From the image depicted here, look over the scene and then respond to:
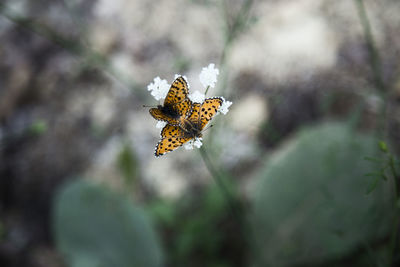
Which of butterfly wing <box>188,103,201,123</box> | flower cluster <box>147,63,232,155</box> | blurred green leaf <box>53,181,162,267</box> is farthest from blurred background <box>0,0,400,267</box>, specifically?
butterfly wing <box>188,103,201,123</box>

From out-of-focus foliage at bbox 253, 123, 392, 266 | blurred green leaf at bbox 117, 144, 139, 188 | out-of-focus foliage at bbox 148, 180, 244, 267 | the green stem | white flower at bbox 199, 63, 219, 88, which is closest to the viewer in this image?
white flower at bbox 199, 63, 219, 88

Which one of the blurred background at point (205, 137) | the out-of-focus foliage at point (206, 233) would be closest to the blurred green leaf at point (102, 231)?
the blurred background at point (205, 137)

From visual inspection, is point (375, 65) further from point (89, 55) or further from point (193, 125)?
point (89, 55)

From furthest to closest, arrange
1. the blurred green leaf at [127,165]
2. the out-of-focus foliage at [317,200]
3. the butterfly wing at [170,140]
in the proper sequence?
the blurred green leaf at [127,165]
the out-of-focus foliage at [317,200]
the butterfly wing at [170,140]

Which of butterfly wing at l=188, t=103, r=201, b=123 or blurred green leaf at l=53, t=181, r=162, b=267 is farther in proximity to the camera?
blurred green leaf at l=53, t=181, r=162, b=267

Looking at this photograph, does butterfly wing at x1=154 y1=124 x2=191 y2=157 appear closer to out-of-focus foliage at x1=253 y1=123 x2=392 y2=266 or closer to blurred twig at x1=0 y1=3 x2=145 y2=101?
out-of-focus foliage at x1=253 y1=123 x2=392 y2=266

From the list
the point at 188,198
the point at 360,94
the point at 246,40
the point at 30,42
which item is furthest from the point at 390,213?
the point at 30,42

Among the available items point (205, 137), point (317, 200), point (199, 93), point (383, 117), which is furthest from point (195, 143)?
point (317, 200)

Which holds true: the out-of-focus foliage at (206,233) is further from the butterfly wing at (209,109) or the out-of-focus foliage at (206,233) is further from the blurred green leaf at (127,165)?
the butterfly wing at (209,109)
